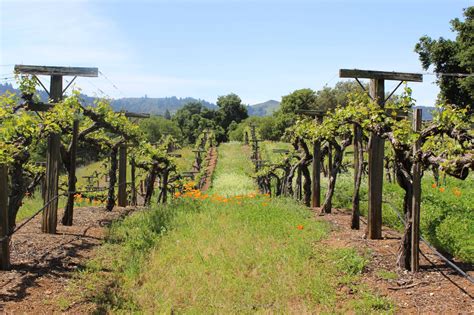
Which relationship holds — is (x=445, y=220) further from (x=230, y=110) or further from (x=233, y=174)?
(x=230, y=110)

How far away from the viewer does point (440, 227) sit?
9.43 m

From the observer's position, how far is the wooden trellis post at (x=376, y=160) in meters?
9.95

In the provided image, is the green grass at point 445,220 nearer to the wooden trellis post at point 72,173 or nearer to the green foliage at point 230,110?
the wooden trellis post at point 72,173

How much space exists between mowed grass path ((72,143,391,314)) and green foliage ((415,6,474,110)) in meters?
22.8

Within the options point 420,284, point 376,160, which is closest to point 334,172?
point 376,160

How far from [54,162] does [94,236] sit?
215 cm

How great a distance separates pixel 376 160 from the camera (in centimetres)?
1016

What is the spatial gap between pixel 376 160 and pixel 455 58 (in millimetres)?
25907

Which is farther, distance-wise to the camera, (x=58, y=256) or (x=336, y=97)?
(x=336, y=97)

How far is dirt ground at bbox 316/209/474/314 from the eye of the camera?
245 inches

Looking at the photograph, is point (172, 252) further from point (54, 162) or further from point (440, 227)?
point (440, 227)

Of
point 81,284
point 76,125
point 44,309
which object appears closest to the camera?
point 44,309

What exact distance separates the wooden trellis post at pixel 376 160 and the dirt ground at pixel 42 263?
6.37 metres

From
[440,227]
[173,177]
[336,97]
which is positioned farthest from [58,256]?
[336,97]
